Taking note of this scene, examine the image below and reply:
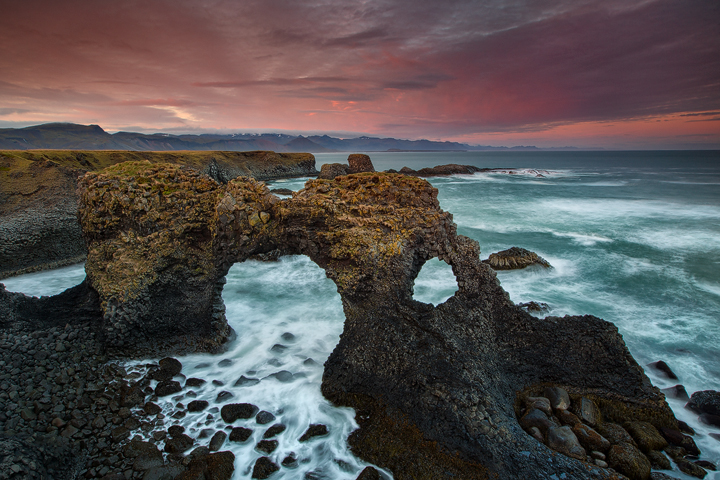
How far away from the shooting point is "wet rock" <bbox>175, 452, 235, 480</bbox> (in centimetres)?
623

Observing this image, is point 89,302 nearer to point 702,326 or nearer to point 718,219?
point 702,326

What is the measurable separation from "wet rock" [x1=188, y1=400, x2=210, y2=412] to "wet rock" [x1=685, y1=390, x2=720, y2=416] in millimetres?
11876

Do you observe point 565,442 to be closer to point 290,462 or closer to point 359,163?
point 290,462

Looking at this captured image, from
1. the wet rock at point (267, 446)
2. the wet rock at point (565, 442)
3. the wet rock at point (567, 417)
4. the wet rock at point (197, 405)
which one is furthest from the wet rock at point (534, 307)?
the wet rock at point (197, 405)

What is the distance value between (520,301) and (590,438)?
26.6 feet

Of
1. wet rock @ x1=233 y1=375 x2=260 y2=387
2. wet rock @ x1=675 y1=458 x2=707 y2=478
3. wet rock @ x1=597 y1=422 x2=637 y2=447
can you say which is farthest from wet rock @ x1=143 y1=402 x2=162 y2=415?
wet rock @ x1=675 y1=458 x2=707 y2=478

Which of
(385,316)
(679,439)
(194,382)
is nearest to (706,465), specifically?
(679,439)

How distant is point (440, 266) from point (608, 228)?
18620 mm

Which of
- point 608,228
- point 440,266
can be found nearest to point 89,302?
point 440,266

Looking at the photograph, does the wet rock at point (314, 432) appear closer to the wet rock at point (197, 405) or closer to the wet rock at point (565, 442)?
the wet rock at point (197, 405)

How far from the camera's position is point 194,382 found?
8828 millimetres

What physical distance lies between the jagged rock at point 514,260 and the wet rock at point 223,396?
13.8 metres

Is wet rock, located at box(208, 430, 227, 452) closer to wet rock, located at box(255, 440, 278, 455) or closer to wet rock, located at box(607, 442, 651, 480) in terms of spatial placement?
wet rock, located at box(255, 440, 278, 455)

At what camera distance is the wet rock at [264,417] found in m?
7.73
